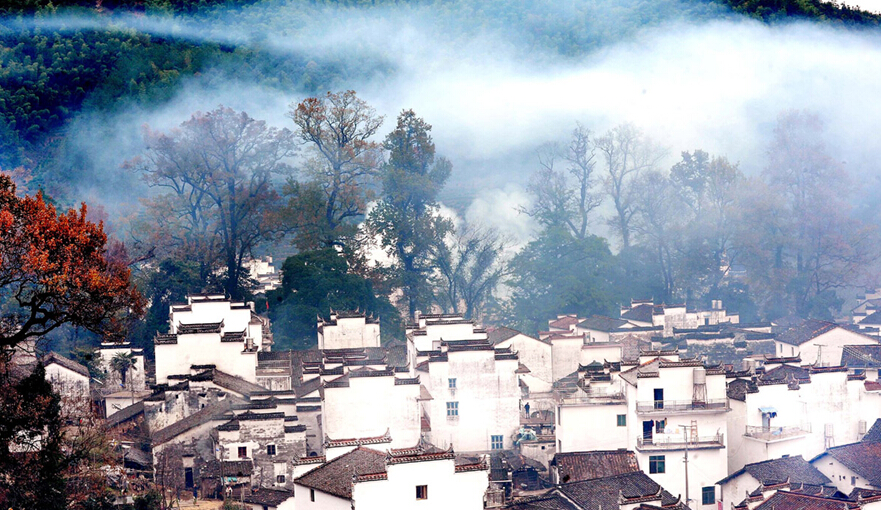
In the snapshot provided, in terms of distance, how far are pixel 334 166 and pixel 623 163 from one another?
14.0 metres

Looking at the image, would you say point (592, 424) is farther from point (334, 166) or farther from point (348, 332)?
point (334, 166)

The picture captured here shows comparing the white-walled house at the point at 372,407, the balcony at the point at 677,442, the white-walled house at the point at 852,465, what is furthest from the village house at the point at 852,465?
the white-walled house at the point at 372,407

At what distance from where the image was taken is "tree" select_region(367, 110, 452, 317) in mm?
41250

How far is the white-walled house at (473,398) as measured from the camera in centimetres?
2786

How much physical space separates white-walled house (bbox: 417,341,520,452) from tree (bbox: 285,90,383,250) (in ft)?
43.9

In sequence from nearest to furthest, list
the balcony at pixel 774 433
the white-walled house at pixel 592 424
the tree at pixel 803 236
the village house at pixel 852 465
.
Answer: the village house at pixel 852 465 < the balcony at pixel 774 433 < the white-walled house at pixel 592 424 < the tree at pixel 803 236

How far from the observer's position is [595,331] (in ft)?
124

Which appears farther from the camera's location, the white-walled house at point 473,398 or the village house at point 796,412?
the white-walled house at point 473,398

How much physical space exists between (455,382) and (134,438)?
26.9ft

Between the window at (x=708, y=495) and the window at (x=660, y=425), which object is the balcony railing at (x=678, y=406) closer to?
the window at (x=660, y=425)

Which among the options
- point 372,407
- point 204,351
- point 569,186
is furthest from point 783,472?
point 569,186

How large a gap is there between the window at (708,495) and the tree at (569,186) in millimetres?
22682

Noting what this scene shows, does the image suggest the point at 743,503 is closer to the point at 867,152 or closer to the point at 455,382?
the point at 455,382

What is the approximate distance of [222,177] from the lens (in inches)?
1572
